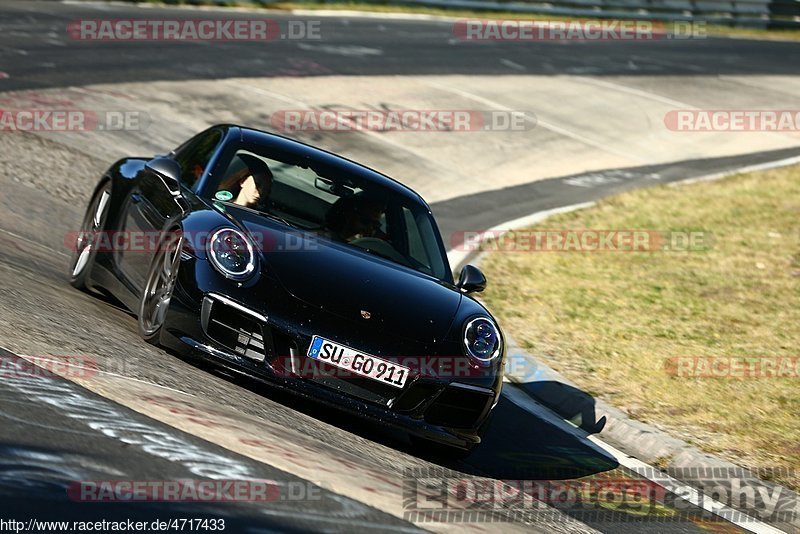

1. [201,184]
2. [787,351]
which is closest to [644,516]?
[201,184]

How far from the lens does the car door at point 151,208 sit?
23.4ft

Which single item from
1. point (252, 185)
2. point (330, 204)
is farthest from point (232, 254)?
point (330, 204)

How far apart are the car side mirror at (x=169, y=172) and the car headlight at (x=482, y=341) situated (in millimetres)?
2003

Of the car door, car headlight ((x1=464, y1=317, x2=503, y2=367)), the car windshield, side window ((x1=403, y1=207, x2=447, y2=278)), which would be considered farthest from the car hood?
the car door

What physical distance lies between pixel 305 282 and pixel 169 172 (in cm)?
154

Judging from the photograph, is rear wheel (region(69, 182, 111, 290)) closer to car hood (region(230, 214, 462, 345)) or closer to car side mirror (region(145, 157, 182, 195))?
car side mirror (region(145, 157, 182, 195))

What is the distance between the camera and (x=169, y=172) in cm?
738

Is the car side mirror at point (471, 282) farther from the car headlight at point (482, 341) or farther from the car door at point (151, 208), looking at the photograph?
the car door at point (151, 208)

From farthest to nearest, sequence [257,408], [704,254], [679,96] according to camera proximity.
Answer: [679,96] < [704,254] < [257,408]

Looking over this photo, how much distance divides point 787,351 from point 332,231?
4413mm

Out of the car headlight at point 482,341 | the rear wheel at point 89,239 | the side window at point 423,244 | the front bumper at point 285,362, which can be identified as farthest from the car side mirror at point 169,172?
the car headlight at point 482,341

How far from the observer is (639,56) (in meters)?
29.0

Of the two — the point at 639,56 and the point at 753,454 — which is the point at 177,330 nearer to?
the point at 753,454

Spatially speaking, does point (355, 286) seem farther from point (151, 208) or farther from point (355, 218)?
point (151, 208)
